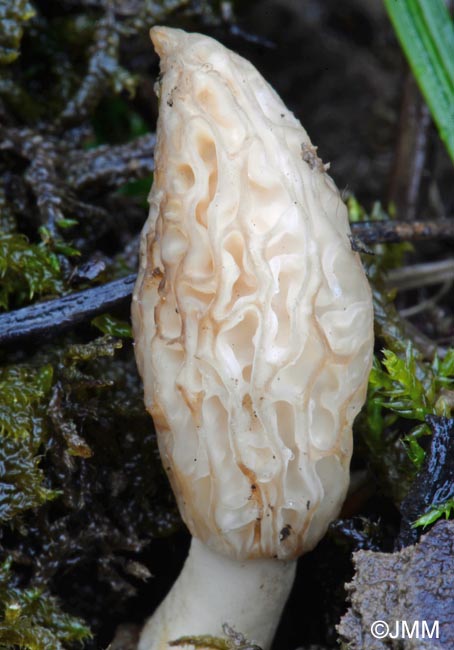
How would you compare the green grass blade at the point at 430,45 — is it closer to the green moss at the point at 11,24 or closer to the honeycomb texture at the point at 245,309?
the honeycomb texture at the point at 245,309

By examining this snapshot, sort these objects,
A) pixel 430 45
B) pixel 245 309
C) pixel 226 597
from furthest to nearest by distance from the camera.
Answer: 1. pixel 430 45
2. pixel 226 597
3. pixel 245 309

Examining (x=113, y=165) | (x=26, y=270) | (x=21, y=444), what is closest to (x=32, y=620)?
(x=21, y=444)

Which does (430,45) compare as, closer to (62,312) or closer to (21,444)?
(62,312)

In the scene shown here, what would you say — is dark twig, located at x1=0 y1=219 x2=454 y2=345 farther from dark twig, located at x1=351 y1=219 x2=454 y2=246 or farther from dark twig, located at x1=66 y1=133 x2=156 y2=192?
dark twig, located at x1=351 y1=219 x2=454 y2=246

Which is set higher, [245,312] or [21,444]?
[245,312]

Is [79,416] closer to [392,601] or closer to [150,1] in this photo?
[392,601]

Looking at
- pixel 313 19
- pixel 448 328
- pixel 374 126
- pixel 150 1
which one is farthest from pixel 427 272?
pixel 313 19

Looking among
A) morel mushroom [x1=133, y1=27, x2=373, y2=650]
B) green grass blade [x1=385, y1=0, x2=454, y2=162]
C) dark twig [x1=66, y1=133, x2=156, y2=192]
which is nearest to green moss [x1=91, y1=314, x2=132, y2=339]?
morel mushroom [x1=133, y1=27, x2=373, y2=650]

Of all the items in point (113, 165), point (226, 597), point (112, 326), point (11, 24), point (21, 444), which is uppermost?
point (11, 24)
